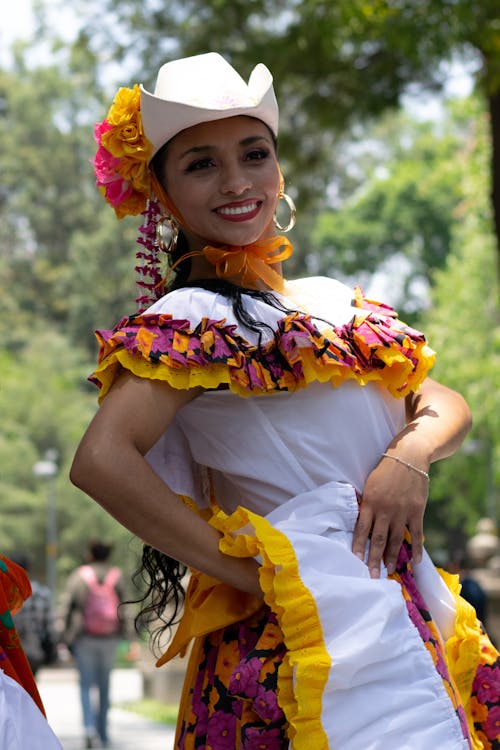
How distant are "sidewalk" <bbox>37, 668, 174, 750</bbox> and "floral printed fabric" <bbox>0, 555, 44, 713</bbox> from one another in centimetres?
460

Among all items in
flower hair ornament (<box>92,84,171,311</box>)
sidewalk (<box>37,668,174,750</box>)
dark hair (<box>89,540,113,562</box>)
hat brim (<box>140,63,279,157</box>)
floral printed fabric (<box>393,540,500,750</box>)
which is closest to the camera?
floral printed fabric (<box>393,540,500,750</box>)

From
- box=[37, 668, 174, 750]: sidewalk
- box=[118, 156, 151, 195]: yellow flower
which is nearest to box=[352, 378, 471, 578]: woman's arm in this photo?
box=[118, 156, 151, 195]: yellow flower

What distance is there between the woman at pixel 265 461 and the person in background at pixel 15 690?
0.94 ft

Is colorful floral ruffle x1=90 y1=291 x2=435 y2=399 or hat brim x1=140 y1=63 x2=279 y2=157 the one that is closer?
colorful floral ruffle x1=90 y1=291 x2=435 y2=399

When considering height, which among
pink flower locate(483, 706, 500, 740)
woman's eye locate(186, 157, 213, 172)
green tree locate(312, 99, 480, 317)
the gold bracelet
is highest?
green tree locate(312, 99, 480, 317)

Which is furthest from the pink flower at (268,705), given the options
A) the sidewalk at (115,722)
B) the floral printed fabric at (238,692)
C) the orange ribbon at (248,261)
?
the sidewalk at (115,722)

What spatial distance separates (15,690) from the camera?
2451mm

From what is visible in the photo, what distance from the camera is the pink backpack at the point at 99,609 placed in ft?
36.7

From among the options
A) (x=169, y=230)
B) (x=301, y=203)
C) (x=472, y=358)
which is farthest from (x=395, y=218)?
(x=169, y=230)

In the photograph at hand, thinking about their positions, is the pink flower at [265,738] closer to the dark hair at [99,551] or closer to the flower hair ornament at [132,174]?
the flower hair ornament at [132,174]

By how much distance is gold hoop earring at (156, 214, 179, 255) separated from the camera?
2.87 m

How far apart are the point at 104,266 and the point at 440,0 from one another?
40.8m

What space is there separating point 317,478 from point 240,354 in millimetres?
296

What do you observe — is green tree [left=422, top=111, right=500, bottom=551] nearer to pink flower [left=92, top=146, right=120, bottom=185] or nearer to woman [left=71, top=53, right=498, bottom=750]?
pink flower [left=92, top=146, right=120, bottom=185]
